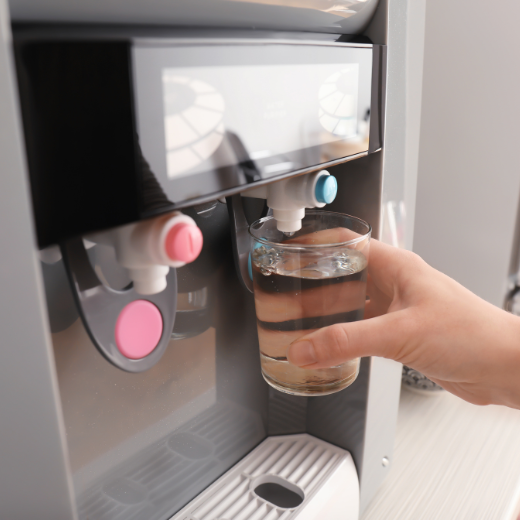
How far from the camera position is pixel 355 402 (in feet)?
1.74

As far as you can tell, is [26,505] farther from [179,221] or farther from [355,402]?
Result: [355,402]

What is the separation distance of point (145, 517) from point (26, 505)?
0.79 feet

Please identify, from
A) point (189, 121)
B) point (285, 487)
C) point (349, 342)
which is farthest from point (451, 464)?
point (189, 121)

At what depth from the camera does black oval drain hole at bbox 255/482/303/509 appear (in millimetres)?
500

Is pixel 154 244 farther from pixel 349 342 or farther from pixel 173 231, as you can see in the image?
pixel 349 342

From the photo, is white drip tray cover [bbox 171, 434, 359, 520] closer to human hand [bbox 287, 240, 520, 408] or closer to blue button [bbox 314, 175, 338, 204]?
human hand [bbox 287, 240, 520, 408]

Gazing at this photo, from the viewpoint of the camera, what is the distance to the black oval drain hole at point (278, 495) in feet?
1.64

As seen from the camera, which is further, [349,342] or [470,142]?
[470,142]

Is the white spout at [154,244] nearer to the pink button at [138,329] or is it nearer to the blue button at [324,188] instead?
the pink button at [138,329]

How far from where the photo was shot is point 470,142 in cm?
79

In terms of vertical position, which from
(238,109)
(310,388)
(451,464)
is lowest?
(451,464)

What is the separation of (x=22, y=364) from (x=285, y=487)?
1.23ft

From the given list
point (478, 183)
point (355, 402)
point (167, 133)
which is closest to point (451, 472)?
point (355, 402)

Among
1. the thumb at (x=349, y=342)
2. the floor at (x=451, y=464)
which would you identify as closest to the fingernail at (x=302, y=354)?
the thumb at (x=349, y=342)
